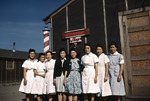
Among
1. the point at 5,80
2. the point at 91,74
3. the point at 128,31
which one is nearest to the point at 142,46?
the point at 128,31

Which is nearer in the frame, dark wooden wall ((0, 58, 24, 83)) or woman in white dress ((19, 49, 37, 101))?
woman in white dress ((19, 49, 37, 101))

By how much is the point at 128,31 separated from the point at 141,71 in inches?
58.6

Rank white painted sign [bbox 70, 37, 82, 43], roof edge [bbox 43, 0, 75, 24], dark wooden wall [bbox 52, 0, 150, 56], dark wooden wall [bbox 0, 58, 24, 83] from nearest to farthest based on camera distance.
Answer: dark wooden wall [bbox 52, 0, 150, 56] → white painted sign [bbox 70, 37, 82, 43] → roof edge [bbox 43, 0, 75, 24] → dark wooden wall [bbox 0, 58, 24, 83]

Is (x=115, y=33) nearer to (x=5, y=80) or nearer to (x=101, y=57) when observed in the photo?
(x=101, y=57)

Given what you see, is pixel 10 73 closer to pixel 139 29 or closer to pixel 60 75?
pixel 60 75

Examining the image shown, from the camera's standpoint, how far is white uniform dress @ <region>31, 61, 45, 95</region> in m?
5.39

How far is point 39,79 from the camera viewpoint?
18.0 ft

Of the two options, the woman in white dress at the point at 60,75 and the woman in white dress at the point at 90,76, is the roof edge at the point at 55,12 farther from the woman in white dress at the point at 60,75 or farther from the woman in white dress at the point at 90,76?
the woman in white dress at the point at 90,76

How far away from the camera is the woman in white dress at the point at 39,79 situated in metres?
5.39

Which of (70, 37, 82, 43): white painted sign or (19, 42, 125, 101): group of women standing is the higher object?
(70, 37, 82, 43): white painted sign

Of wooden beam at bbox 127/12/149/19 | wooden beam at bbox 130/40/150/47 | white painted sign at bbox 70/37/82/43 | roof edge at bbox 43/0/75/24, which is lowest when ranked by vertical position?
wooden beam at bbox 130/40/150/47

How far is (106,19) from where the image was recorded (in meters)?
6.02

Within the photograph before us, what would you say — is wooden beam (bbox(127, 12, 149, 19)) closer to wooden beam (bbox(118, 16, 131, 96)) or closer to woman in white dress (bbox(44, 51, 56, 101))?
wooden beam (bbox(118, 16, 131, 96))

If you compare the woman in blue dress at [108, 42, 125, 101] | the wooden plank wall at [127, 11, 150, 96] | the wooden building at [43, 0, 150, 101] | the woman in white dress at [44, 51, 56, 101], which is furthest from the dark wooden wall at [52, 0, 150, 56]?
the woman in white dress at [44, 51, 56, 101]
